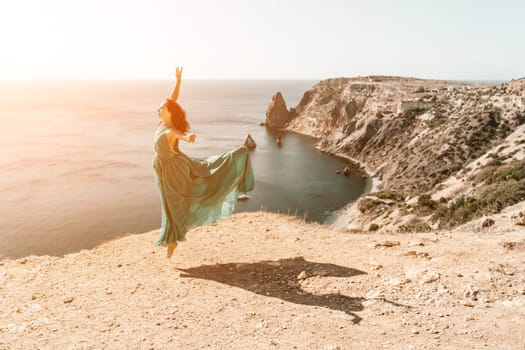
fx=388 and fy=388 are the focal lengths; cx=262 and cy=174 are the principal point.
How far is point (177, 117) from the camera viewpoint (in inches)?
360

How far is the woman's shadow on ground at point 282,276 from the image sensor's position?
24.0ft

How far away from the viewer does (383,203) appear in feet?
112

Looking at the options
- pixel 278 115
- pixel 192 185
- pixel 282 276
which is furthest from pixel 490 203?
pixel 278 115

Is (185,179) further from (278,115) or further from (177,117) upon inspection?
(278,115)

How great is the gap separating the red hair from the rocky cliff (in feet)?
33.1

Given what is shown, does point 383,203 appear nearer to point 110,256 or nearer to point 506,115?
point 506,115

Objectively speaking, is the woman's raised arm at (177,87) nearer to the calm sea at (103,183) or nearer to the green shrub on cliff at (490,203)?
the calm sea at (103,183)

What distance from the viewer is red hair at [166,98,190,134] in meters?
9.12

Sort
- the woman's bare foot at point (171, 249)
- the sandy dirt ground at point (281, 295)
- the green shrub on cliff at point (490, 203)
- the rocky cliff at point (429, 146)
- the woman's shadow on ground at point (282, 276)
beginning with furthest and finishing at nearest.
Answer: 1. the rocky cliff at point (429, 146)
2. the green shrub on cliff at point (490, 203)
3. the woman's bare foot at point (171, 249)
4. the woman's shadow on ground at point (282, 276)
5. the sandy dirt ground at point (281, 295)

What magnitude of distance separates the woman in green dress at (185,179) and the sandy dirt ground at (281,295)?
1143mm

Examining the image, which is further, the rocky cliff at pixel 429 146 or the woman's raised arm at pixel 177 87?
the rocky cliff at pixel 429 146

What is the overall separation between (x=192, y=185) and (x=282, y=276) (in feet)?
10.2

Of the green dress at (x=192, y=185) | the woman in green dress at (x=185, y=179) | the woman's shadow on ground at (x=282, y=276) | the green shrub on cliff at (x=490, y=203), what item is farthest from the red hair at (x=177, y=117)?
the green shrub on cliff at (x=490, y=203)

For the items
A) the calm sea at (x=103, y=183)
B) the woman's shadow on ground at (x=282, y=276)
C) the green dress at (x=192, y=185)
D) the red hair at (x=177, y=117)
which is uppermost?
the red hair at (x=177, y=117)
